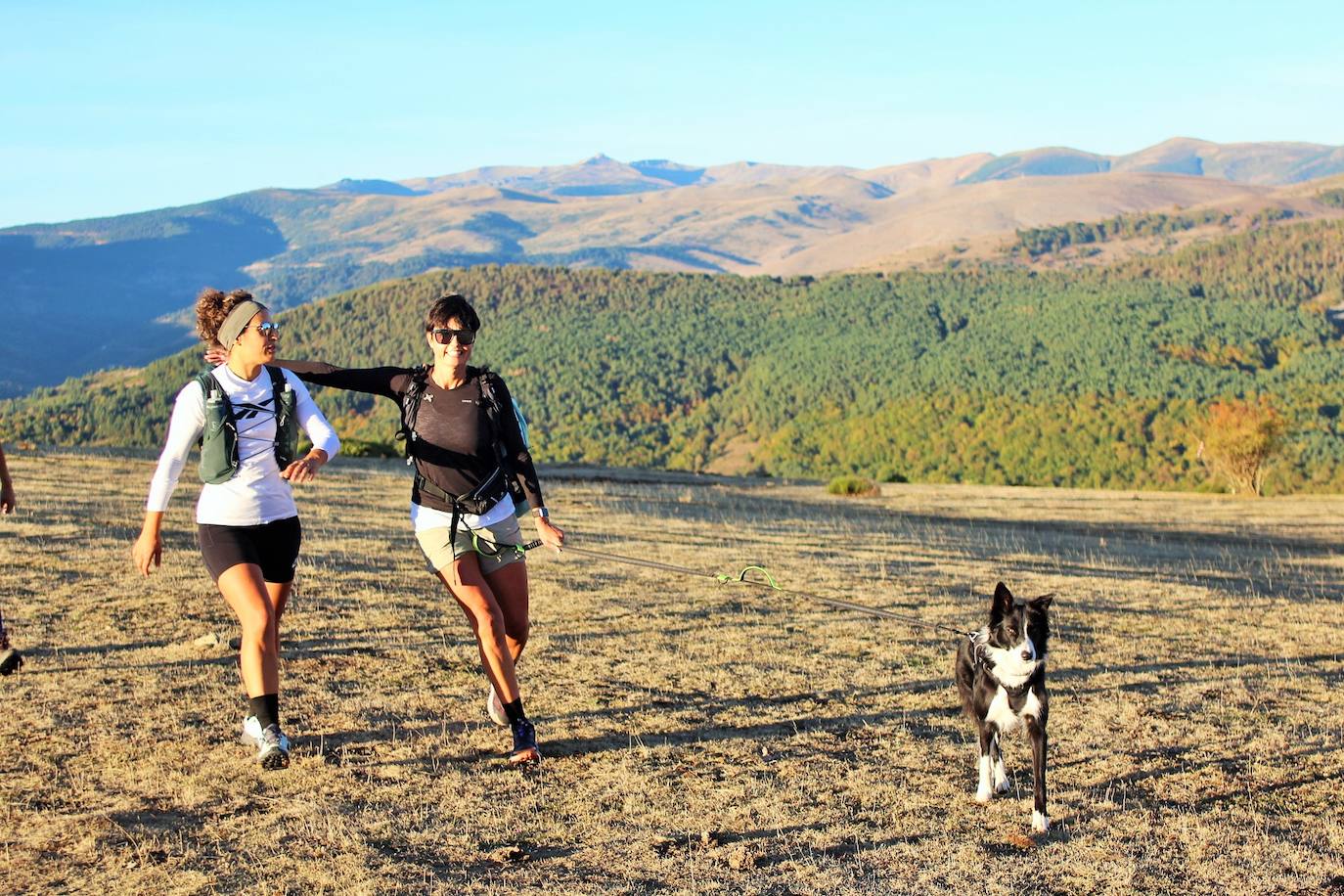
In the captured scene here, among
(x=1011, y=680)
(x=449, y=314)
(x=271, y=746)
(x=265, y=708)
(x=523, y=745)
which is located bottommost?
(x=523, y=745)

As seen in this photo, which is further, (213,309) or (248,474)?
(213,309)

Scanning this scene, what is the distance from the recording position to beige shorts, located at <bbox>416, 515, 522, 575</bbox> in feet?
21.1

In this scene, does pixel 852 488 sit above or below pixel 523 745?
below

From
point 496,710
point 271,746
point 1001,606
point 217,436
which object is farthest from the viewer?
point 496,710

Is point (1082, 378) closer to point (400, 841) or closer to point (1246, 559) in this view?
point (1246, 559)

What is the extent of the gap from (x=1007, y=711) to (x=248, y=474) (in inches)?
156

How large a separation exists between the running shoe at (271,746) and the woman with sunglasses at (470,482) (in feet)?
3.65

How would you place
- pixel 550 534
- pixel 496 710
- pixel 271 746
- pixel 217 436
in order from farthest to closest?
pixel 496 710
pixel 550 534
pixel 271 746
pixel 217 436

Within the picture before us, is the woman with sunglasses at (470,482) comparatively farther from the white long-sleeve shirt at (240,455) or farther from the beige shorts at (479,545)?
the white long-sleeve shirt at (240,455)

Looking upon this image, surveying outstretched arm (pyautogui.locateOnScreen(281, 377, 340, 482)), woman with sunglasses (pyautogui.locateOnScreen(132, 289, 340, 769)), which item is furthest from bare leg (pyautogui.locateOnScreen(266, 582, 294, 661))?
outstretched arm (pyautogui.locateOnScreen(281, 377, 340, 482))

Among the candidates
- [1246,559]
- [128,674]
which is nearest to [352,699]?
[128,674]

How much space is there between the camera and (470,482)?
646 cm

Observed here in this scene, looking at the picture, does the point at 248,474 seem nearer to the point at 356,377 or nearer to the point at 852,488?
the point at 356,377

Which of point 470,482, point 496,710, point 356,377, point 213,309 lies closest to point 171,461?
point 213,309
